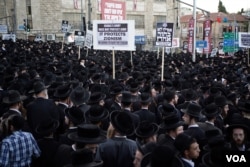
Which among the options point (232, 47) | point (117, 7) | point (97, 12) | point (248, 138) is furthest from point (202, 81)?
point (97, 12)

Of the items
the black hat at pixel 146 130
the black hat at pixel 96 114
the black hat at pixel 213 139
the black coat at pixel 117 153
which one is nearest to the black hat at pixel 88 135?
the black coat at pixel 117 153

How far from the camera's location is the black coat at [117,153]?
181 inches

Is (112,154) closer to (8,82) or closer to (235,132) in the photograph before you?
(235,132)

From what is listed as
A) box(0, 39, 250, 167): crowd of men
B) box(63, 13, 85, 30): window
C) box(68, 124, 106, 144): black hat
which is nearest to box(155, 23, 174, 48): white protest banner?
box(0, 39, 250, 167): crowd of men

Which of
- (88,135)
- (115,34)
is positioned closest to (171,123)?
(88,135)

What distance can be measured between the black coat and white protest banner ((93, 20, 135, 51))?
6.09 m

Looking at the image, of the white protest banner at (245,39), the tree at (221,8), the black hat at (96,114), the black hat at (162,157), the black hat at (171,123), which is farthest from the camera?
the tree at (221,8)

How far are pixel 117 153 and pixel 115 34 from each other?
21.6 feet

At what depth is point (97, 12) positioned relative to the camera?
52.0 meters

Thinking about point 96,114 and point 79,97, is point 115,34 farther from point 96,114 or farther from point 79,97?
point 96,114

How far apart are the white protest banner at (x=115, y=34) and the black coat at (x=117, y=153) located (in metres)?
6.09

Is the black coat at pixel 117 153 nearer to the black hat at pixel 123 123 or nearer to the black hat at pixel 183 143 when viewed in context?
the black hat at pixel 123 123

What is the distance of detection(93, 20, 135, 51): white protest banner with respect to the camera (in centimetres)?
1060

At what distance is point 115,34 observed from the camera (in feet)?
35.3
